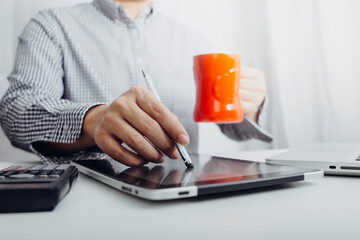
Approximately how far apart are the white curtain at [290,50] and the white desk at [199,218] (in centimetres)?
106

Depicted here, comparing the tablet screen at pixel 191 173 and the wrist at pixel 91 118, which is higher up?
the wrist at pixel 91 118

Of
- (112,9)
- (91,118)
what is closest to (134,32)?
(112,9)

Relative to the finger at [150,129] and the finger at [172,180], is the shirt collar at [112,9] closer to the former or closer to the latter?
the finger at [150,129]

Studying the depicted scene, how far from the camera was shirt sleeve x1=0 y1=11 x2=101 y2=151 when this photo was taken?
0.69m

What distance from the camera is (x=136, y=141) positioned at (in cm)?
48

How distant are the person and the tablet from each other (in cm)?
23

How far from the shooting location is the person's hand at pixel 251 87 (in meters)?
0.92

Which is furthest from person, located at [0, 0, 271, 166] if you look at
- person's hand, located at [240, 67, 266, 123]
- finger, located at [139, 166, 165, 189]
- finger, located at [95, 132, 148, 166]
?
finger, located at [139, 166, 165, 189]

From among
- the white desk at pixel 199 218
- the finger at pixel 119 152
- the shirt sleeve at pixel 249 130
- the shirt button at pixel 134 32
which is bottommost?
the shirt sleeve at pixel 249 130

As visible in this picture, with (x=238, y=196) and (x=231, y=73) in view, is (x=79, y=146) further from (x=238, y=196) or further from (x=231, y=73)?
(x=238, y=196)

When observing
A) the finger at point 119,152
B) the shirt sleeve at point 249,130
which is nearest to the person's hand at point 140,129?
the finger at point 119,152

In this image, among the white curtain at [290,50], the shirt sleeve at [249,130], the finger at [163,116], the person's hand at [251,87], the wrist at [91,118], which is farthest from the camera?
the white curtain at [290,50]

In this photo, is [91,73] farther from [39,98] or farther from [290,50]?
[290,50]

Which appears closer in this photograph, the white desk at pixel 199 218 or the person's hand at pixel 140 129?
the white desk at pixel 199 218
